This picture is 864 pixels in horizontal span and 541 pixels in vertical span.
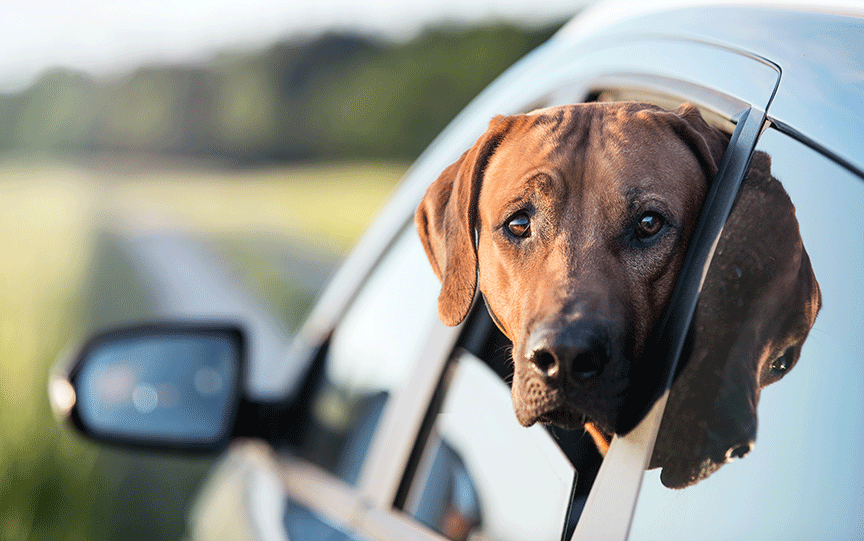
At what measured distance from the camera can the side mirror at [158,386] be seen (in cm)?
292

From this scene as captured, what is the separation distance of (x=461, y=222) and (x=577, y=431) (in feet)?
1.11

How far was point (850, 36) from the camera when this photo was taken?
1.22 m

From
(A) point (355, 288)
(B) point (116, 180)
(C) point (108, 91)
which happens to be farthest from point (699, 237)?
(B) point (116, 180)

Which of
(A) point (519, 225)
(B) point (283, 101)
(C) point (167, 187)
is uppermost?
(A) point (519, 225)

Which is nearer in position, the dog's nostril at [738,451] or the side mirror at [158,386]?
the dog's nostril at [738,451]

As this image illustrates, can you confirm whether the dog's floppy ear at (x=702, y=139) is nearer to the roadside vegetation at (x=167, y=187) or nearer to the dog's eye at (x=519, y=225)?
the dog's eye at (x=519, y=225)

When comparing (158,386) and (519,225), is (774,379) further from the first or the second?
(158,386)

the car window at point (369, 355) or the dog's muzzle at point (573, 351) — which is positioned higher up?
the dog's muzzle at point (573, 351)

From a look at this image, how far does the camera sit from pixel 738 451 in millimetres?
1030

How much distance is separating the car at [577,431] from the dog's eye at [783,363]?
0.02 metres

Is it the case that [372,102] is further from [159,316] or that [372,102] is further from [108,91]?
[108,91]

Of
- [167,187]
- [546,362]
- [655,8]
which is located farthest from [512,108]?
[167,187]

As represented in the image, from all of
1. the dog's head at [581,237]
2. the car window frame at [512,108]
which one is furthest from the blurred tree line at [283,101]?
the dog's head at [581,237]

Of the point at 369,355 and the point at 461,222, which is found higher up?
the point at 461,222
